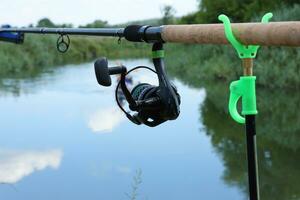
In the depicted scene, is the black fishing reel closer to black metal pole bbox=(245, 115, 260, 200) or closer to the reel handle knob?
the reel handle knob

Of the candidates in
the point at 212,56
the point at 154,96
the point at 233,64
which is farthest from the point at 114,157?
the point at 212,56

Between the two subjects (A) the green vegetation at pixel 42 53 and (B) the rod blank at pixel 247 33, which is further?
(A) the green vegetation at pixel 42 53

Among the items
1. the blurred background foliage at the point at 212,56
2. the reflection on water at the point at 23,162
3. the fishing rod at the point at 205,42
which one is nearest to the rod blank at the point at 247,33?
the fishing rod at the point at 205,42

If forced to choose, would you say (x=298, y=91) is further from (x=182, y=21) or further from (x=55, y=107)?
(x=182, y=21)

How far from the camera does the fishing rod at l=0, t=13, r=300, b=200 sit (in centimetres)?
77

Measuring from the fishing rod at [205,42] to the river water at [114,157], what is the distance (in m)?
2.17

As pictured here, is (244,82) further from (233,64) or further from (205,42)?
(233,64)

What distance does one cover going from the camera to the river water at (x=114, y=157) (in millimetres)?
4785

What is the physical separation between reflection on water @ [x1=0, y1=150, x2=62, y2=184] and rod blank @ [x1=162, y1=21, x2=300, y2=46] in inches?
178

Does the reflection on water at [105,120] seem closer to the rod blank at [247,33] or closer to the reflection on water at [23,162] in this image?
the reflection on water at [23,162]

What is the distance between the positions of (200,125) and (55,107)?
3.40 meters

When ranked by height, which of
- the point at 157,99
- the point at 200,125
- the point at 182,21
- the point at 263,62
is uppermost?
the point at 182,21

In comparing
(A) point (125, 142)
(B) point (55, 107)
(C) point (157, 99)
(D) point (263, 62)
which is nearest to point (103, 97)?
(B) point (55, 107)

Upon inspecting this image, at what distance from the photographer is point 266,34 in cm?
77
